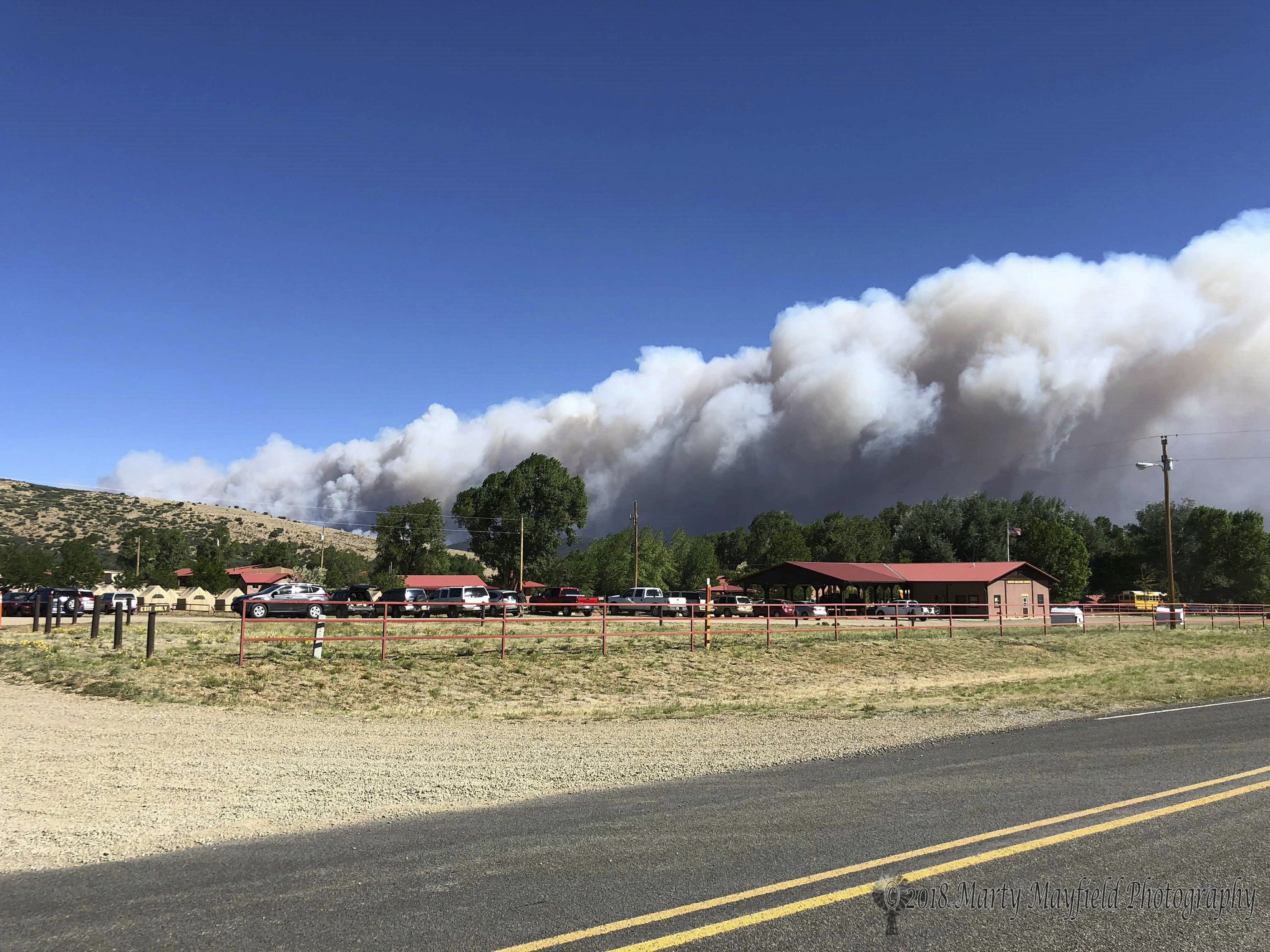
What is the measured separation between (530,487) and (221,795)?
82.1m

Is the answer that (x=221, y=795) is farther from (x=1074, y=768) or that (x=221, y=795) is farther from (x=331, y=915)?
(x=1074, y=768)

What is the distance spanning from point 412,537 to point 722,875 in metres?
103

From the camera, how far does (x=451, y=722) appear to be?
1506 cm

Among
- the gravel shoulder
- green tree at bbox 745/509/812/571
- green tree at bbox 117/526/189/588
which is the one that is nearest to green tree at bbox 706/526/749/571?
green tree at bbox 745/509/812/571

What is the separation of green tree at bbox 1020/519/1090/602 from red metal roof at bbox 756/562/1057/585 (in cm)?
4005

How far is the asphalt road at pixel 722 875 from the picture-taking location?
5031mm

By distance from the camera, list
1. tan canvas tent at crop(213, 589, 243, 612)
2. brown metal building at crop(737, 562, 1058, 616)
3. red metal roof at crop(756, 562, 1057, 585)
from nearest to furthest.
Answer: tan canvas tent at crop(213, 589, 243, 612) → red metal roof at crop(756, 562, 1057, 585) → brown metal building at crop(737, 562, 1058, 616)

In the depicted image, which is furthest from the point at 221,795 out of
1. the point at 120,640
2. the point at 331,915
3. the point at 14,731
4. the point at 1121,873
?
the point at 120,640

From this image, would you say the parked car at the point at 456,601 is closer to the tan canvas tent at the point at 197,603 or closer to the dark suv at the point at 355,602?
the dark suv at the point at 355,602

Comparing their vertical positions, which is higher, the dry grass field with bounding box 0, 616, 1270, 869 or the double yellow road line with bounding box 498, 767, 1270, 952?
the double yellow road line with bounding box 498, 767, 1270, 952

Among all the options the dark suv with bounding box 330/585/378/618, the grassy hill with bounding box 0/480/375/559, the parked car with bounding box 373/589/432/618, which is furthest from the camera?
the grassy hill with bounding box 0/480/375/559

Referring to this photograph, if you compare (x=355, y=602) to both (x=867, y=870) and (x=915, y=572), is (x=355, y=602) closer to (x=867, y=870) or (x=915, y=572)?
(x=867, y=870)

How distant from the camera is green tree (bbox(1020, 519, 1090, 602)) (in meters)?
108

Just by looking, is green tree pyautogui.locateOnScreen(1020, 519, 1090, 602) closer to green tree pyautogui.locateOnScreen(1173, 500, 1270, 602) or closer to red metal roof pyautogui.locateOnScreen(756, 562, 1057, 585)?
green tree pyautogui.locateOnScreen(1173, 500, 1270, 602)
